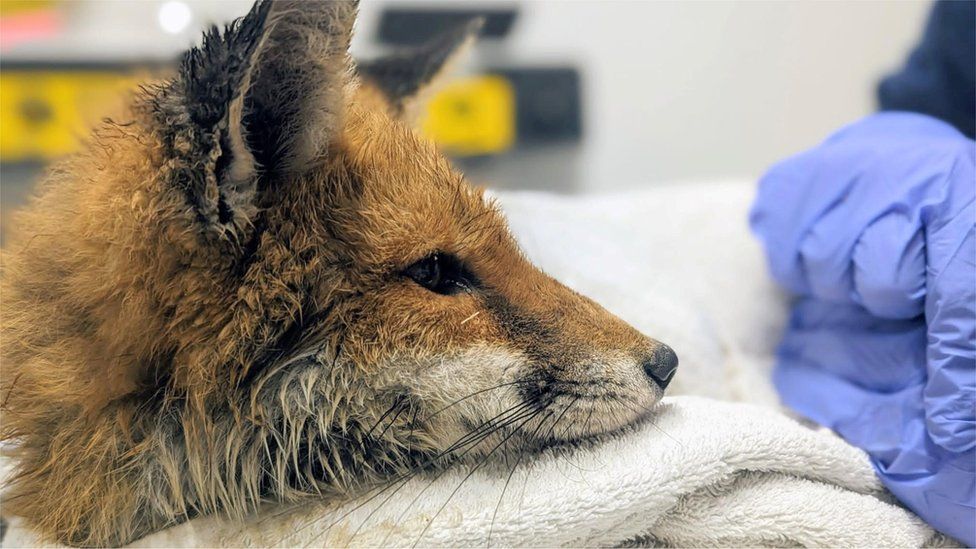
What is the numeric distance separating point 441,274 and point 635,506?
31 cm

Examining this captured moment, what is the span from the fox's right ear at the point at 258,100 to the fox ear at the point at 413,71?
409 mm

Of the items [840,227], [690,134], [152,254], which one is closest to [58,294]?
[152,254]

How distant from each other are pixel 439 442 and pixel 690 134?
1.51 meters

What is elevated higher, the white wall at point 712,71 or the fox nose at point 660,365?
the white wall at point 712,71

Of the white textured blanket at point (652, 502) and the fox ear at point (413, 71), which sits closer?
the white textured blanket at point (652, 502)

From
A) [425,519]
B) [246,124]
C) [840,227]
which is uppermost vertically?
[246,124]

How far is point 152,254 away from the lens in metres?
0.68

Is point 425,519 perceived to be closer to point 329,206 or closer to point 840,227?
point 329,206

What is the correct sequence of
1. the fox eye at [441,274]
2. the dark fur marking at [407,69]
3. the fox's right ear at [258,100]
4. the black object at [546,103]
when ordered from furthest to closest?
the black object at [546,103] < the dark fur marking at [407,69] < the fox eye at [441,274] < the fox's right ear at [258,100]

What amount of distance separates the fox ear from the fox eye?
1.39ft

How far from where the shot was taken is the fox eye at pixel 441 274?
75cm

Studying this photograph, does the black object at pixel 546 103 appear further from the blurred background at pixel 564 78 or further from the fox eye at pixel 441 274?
the fox eye at pixel 441 274

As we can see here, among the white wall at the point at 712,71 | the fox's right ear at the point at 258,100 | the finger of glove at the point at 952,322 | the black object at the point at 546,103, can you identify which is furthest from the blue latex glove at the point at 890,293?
the black object at the point at 546,103

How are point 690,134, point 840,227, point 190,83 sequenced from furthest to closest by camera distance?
1. point 690,134
2. point 840,227
3. point 190,83
